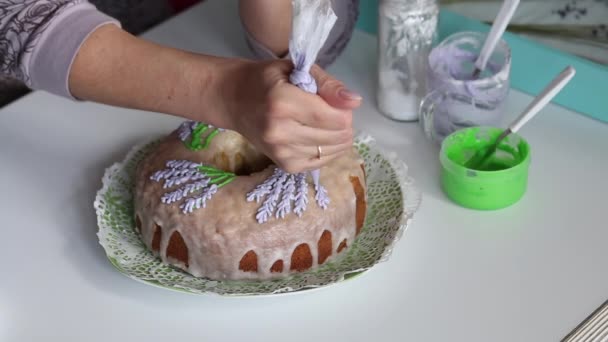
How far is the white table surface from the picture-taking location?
798mm

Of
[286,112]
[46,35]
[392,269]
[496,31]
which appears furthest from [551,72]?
[46,35]

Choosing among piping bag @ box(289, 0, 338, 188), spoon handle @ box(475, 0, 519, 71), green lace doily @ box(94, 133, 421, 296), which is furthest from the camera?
spoon handle @ box(475, 0, 519, 71)

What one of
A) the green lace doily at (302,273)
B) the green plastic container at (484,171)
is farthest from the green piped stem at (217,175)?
the green plastic container at (484,171)

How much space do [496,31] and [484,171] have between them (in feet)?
0.59

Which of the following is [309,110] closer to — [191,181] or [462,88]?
[191,181]

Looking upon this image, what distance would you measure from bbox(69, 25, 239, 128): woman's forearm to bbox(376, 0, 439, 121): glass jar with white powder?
0.30 m

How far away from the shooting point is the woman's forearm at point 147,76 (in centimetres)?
78

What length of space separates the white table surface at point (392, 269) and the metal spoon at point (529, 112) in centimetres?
6

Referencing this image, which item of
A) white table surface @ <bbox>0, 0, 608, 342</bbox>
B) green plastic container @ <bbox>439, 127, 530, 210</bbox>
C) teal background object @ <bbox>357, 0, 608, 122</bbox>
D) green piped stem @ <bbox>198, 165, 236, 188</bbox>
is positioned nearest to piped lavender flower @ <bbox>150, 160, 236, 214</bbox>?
green piped stem @ <bbox>198, 165, 236, 188</bbox>

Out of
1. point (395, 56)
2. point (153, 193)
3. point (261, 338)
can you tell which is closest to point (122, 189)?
point (153, 193)

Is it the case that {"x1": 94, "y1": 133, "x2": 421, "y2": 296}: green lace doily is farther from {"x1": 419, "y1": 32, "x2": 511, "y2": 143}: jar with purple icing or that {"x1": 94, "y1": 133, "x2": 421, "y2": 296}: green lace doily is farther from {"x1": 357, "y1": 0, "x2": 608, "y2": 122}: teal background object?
{"x1": 357, "y1": 0, "x2": 608, "y2": 122}: teal background object

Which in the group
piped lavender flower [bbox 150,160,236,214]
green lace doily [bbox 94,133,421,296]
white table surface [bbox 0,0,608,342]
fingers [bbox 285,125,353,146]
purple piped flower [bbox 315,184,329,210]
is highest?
fingers [bbox 285,125,353,146]

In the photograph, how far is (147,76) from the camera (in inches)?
32.1

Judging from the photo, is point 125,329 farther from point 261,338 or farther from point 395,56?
point 395,56
